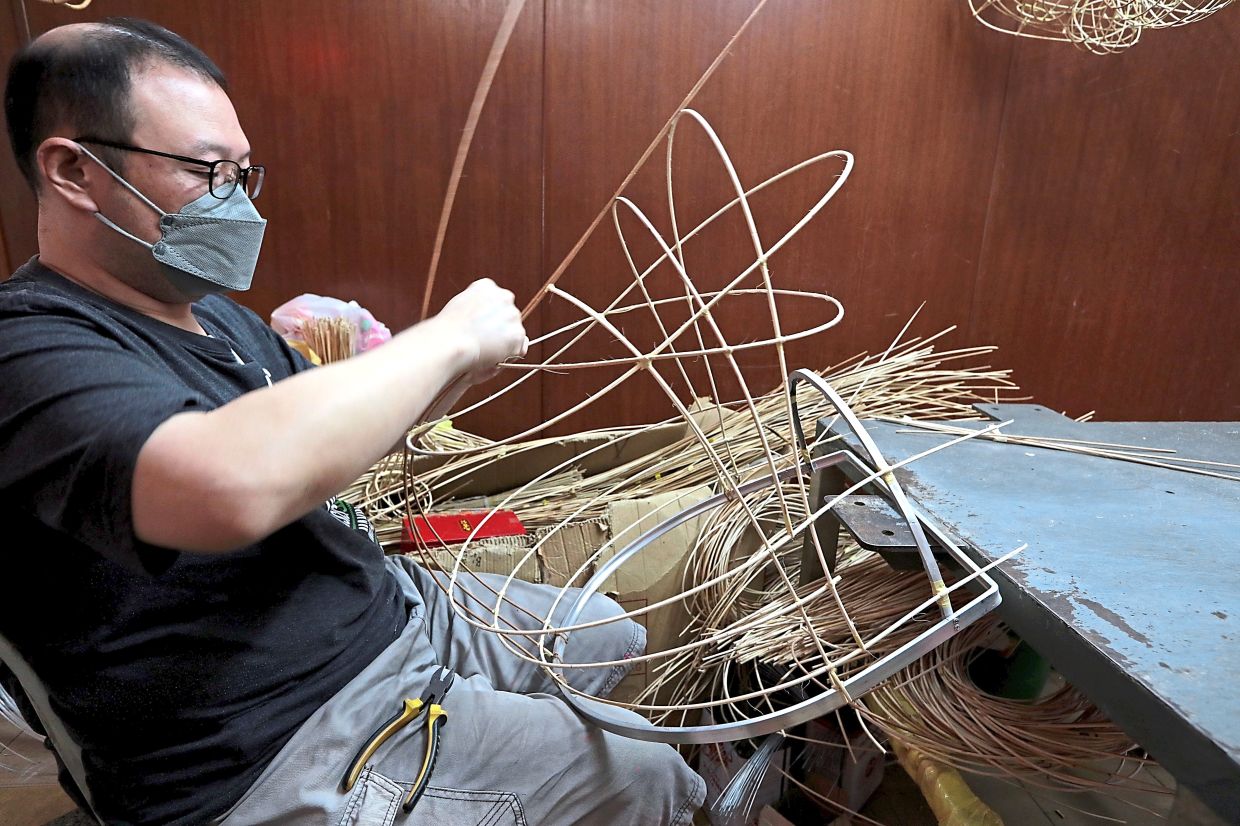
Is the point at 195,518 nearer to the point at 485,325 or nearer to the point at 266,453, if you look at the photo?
the point at 266,453

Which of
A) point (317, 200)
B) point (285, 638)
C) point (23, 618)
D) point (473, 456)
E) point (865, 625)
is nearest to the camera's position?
point (23, 618)

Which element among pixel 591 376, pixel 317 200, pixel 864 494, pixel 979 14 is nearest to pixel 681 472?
pixel 591 376

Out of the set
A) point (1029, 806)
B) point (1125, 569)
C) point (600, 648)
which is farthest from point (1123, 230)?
point (600, 648)

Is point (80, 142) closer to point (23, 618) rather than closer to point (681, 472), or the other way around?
point (23, 618)

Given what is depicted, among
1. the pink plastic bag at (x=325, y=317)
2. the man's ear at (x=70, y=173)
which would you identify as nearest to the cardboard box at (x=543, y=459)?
the pink plastic bag at (x=325, y=317)

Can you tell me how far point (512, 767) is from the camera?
32.9 inches

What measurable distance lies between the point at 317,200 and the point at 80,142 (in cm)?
119

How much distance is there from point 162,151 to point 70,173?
91mm

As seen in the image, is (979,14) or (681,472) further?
Result: (979,14)

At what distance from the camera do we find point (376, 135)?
186 cm

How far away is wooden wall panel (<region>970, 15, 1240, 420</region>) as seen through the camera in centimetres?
212

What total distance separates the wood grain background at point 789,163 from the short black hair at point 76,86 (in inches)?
44.5

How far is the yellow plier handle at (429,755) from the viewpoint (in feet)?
2.55

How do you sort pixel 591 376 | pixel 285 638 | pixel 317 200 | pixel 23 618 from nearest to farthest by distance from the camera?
pixel 23 618 < pixel 285 638 < pixel 317 200 < pixel 591 376
